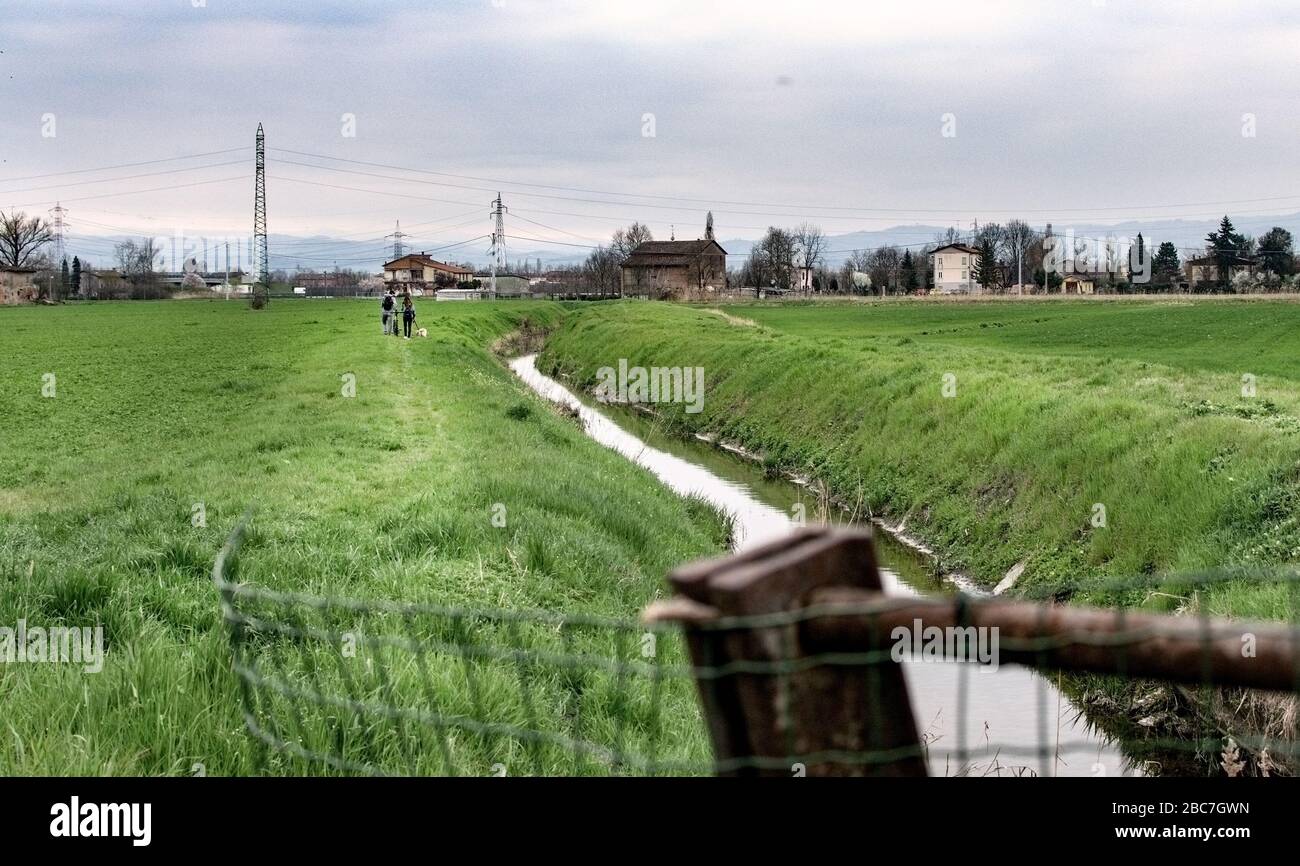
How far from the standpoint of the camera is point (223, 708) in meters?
6.12

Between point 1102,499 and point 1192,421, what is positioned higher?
point 1192,421

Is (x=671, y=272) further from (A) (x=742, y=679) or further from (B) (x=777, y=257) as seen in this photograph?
(A) (x=742, y=679)

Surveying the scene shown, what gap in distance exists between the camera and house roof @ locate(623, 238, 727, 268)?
12838 centimetres

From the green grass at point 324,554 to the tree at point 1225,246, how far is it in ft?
357

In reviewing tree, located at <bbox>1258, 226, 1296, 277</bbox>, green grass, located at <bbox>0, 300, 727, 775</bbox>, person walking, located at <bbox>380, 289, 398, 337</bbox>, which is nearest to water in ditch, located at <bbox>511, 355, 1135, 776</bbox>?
green grass, located at <bbox>0, 300, 727, 775</bbox>

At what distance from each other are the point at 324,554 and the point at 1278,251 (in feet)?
418

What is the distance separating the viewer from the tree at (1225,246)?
4557 inches

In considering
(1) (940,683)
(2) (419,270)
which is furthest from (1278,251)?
(1) (940,683)

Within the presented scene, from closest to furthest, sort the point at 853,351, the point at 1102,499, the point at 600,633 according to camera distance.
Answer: the point at 600,633, the point at 1102,499, the point at 853,351

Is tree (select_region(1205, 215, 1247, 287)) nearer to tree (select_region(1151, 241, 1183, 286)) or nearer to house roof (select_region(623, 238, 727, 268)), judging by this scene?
tree (select_region(1151, 241, 1183, 286))

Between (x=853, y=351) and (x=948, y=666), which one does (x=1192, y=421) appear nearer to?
(x=948, y=666)

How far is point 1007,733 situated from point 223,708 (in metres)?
7.36

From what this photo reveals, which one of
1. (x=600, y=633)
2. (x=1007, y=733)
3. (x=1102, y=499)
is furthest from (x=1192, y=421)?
(x=600, y=633)

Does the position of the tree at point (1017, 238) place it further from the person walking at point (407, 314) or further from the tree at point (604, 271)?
the person walking at point (407, 314)
